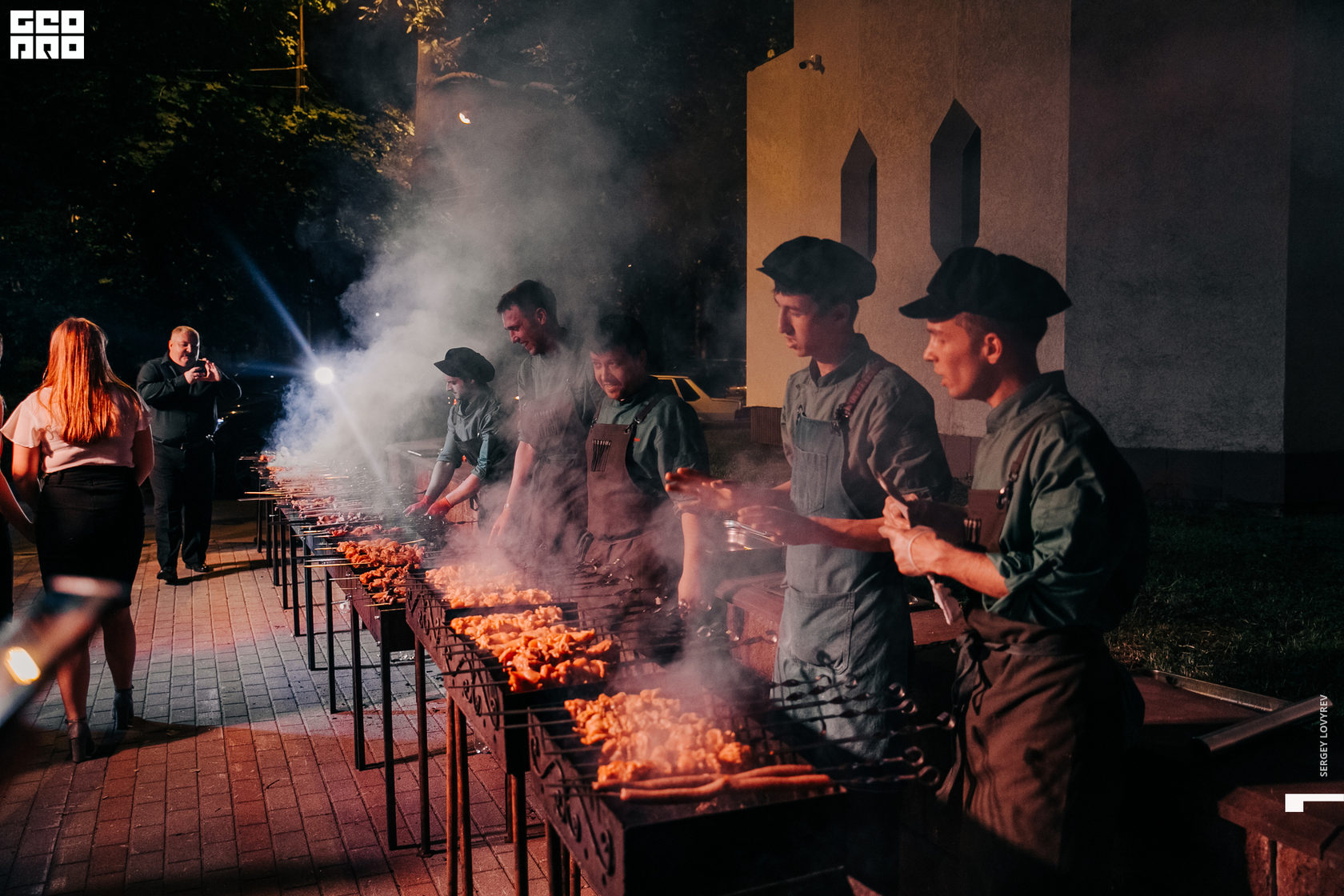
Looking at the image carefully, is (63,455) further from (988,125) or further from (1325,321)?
(1325,321)

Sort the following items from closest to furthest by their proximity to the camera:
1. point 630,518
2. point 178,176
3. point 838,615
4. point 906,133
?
point 838,615
point 630,518
point 906,133
point 178,176

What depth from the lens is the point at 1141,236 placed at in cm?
899

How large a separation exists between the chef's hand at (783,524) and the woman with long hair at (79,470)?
4.25m

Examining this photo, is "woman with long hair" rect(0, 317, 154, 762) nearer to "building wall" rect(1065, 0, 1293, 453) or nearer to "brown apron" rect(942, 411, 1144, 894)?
"brown apron" rect(942, 411, 1144, 894)

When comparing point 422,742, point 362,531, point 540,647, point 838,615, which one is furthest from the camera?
point 362,531

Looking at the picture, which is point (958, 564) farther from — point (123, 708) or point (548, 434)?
point (123, 708)

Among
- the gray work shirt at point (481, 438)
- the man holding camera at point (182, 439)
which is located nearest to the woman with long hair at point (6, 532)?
the gray work shirt at point (481, 438)

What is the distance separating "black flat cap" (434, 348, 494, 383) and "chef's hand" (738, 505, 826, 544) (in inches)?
160

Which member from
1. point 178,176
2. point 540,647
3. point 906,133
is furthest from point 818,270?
point 178,176

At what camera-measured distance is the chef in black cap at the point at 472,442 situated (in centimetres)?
631

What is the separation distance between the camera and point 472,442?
21.6 feet

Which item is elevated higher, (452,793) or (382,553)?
(382,553)

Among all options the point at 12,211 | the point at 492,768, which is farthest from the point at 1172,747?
the point at 12,211

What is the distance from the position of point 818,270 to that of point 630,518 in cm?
176
